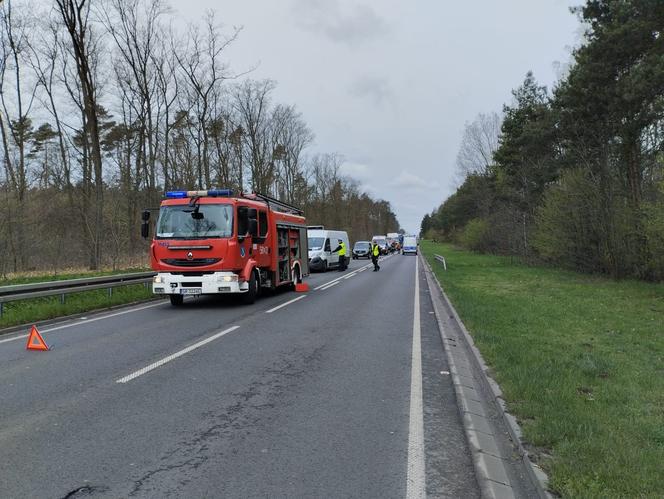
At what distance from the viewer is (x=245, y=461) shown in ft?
12.7

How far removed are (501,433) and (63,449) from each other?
3.78 meters

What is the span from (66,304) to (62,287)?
0.66 metres

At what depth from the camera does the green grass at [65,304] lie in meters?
10.8

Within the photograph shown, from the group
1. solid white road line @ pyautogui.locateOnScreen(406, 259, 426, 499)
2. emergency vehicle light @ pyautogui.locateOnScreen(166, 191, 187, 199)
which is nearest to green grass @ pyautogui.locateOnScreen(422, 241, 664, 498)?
solid white road line @ pyautogui.locateOnScreen(406, 259, 426, 499)

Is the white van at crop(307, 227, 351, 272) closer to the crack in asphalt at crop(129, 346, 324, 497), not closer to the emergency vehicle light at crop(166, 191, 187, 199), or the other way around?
the emergency vehicle light at crop(166, 191, 187, 199)

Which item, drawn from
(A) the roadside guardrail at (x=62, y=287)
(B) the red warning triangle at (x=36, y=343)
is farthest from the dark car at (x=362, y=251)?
(B) the red warning triangle at (x=36, y=343)

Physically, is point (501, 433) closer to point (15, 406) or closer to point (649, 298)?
point (15, 406)

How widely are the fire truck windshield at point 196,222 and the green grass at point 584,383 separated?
20.9 ft

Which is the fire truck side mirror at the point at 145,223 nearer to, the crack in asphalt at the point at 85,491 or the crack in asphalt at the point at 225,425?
the crack in asphalt at the point at 225,425

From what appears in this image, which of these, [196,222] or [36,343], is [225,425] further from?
[196,222]

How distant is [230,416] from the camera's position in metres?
4.90

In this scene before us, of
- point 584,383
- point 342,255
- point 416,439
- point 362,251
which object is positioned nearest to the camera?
point 416,439

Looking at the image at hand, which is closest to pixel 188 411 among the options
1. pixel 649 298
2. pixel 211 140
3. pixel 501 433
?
pixel 501 433

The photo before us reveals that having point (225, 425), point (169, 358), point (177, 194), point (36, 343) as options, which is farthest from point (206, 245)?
point (225, 425)
